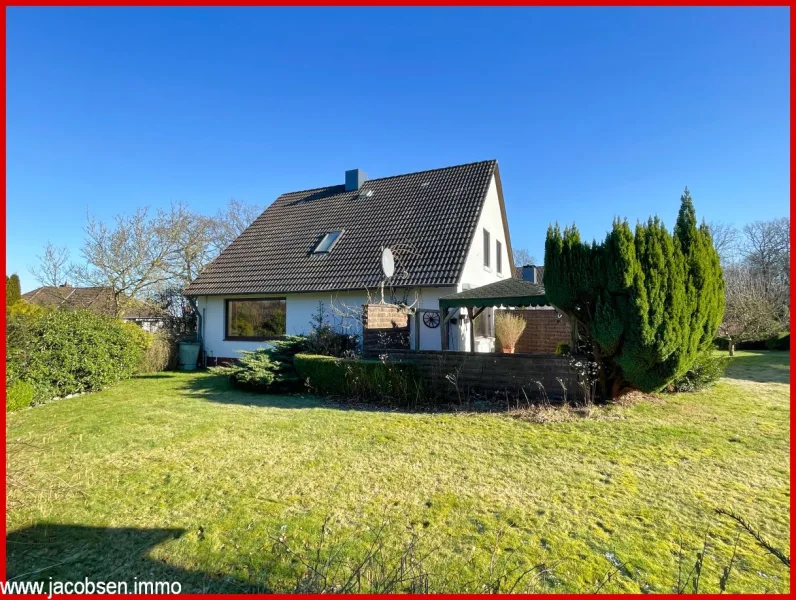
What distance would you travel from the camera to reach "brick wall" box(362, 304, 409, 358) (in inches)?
433

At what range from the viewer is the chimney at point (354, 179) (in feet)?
63.6

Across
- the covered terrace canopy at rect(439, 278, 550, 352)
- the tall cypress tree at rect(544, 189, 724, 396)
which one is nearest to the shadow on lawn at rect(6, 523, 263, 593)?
the tall cypress tree at rect(544, 189, 724, 396)

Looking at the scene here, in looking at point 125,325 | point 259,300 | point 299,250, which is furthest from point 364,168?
point 125,325

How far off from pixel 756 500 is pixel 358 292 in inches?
436

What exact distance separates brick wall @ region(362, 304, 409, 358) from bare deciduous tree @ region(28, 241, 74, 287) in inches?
738

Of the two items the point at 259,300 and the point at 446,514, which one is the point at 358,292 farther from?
the point at 446,514

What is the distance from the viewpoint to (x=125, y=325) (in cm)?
1269

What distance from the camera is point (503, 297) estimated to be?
33.2 ft

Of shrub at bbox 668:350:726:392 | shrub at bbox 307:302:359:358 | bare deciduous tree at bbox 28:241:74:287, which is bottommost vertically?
shrub at bbox 668:350:726:392

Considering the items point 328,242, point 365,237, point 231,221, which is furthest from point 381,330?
point 231,221

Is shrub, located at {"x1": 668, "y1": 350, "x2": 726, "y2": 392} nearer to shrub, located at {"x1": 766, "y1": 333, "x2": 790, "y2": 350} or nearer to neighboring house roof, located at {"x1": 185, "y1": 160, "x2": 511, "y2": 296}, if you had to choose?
neighboring house roof, located at {"x1": 185, "y1": 160, "x2": 511, "y2": 296}

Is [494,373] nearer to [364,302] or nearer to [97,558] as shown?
[364,302]

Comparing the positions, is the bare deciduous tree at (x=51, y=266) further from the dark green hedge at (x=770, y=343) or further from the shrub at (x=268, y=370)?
the dark green hedge at (x=770, y=343)

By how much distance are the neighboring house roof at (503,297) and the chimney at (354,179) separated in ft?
33.8
